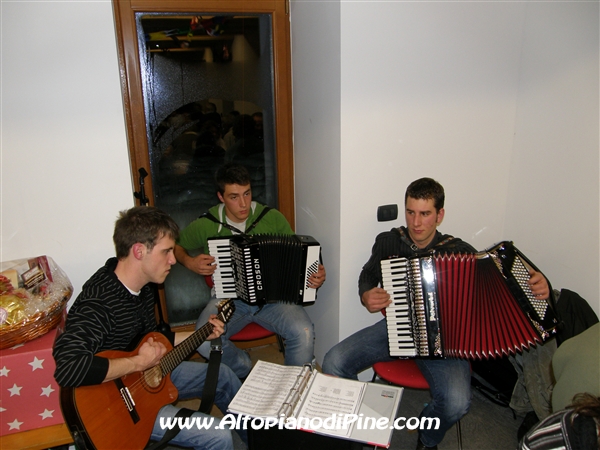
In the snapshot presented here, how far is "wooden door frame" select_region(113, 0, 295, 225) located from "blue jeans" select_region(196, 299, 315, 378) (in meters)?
0.81

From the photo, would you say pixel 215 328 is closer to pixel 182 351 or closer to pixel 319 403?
pixel 182 351

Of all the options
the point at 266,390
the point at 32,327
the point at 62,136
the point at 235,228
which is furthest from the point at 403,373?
the point at 62,136

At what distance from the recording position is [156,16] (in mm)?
2498

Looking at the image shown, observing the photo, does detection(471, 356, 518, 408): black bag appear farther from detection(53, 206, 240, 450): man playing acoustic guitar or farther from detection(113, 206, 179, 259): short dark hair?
detection(113, 206, 179, 259): short dark hair

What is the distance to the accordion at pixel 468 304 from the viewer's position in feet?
6.02

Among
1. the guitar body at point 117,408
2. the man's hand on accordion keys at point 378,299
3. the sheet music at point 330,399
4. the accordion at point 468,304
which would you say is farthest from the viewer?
the man's hand on accordion keys at point 378,299

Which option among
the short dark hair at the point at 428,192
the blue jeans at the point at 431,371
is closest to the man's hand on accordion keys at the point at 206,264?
the blue jeans at the point at 431,371

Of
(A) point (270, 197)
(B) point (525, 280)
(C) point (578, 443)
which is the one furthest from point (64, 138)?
(C) point (578, 443)

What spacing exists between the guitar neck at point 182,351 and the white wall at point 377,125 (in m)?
0.81

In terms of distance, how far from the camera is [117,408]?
5.24ft

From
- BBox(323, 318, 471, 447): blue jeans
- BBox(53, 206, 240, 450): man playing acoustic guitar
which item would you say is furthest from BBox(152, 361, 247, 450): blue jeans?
BBox(323, 318, 471, 447): blue jeans

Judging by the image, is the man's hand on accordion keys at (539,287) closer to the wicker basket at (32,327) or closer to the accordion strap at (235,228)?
the accordion strap at (235,228)

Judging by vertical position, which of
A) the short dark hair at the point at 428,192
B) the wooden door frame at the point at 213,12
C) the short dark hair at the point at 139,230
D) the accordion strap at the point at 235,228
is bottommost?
the accordion strap at the point at 235,228

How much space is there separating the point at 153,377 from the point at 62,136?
4.29 feet
